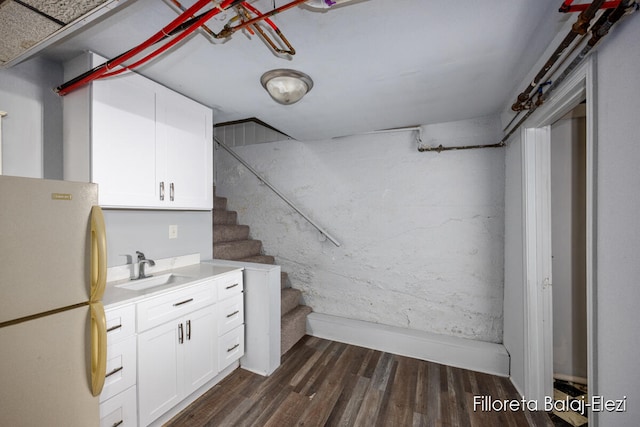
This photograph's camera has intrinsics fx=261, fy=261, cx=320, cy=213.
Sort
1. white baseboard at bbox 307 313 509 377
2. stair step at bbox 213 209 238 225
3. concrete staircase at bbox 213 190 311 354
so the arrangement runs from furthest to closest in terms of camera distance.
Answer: stair step at bbox 213 209 238 225 → concrete staircase at bbox 213 190 311 354 → white baseboard at bbox 307 313 509 377

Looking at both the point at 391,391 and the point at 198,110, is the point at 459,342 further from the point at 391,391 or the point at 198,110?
A: the point at 198,110

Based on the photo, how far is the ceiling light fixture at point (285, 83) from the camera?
5.41ft

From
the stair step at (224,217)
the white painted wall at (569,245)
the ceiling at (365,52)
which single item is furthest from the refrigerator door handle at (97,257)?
the white painted wall at (569,245)

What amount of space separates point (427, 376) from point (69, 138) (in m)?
3.16

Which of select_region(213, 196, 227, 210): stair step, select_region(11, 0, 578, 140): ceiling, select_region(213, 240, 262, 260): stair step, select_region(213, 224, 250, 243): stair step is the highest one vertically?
select_region(11, 0, 578, 140): ceiling

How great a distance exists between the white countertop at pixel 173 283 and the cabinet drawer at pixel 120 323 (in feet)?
0.12

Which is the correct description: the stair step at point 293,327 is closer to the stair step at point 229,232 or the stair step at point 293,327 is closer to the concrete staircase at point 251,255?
the concrete staircase at point 251,255

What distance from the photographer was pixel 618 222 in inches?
37.5

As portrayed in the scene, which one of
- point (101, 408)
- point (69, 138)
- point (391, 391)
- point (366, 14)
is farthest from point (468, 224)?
point (69, 138)

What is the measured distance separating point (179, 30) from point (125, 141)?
928 millimetres

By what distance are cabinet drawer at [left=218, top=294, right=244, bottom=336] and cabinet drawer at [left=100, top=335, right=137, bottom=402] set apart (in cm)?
63

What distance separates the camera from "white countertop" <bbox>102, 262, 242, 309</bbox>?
4.78 feet

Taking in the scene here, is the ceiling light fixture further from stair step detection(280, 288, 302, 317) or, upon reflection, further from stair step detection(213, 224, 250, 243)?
stair step detection(280, 288, 302, 317)

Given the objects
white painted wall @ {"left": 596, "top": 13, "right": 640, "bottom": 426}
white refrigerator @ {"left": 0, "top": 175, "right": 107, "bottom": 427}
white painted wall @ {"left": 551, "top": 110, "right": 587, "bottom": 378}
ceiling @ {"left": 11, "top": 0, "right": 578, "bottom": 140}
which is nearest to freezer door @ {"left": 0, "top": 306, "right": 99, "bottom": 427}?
white refrigerator @ {"left": 0, "top": 175, "right": 107, "bottom": 427}
